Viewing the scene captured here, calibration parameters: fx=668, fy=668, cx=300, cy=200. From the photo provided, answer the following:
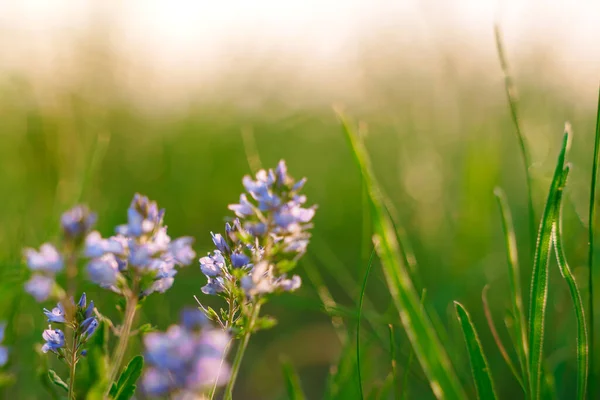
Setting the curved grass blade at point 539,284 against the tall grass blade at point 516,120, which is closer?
the curved grass blade at point 539,284

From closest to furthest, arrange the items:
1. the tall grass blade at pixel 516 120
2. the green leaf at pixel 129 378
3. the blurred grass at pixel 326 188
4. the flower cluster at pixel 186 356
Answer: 1. the flower cluster at pixel 186 356
2. the green leaf at pixel 129 378
3. the tall grass blade at pixel 516 120
4. the blurred grass at pixel 326 188

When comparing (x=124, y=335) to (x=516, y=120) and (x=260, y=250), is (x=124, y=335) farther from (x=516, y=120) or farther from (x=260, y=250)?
(x=516, y=120)

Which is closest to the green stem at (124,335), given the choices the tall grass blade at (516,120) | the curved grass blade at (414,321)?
the curved grass blade at (414,321)

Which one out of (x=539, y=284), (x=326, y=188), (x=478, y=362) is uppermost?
(x=539, y=284)

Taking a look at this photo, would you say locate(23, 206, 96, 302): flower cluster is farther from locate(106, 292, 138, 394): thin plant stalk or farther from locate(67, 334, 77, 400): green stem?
locate(67, 334, 77, 400): green stem

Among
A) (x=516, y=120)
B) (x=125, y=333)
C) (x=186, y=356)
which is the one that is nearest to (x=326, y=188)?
(x=516, y=120)

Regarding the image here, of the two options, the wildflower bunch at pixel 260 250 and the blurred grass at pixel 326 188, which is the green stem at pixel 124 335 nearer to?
the wildflower bunch at pixel 260 250

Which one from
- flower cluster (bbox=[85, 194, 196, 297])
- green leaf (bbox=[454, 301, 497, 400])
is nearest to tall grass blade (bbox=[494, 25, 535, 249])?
green leaf (bbox=[454, 301, 497, 400])
